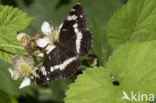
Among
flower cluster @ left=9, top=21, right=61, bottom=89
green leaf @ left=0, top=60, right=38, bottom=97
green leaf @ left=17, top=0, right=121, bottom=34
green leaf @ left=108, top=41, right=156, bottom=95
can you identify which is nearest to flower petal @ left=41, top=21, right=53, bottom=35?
flower cluster @ left=9, top=21, right=61, bottom=89

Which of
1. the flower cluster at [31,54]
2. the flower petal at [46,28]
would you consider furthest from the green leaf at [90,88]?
the flower petal at [46,28]

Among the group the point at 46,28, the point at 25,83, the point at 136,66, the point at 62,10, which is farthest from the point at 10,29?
the point at 62,10

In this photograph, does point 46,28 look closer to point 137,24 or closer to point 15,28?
point 15,28

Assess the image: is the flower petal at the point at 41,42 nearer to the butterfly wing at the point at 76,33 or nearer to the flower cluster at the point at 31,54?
the flower cluster at the point at 31,54

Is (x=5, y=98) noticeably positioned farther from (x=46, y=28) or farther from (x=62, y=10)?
(x=62, y=10)

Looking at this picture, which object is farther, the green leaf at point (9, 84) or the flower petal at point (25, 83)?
the green leaf at point (9, 84)

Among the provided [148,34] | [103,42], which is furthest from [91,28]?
[148,34]

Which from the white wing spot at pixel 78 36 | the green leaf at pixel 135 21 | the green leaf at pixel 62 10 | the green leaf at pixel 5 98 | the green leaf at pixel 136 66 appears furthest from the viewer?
the green leaf at pixel 62 10
